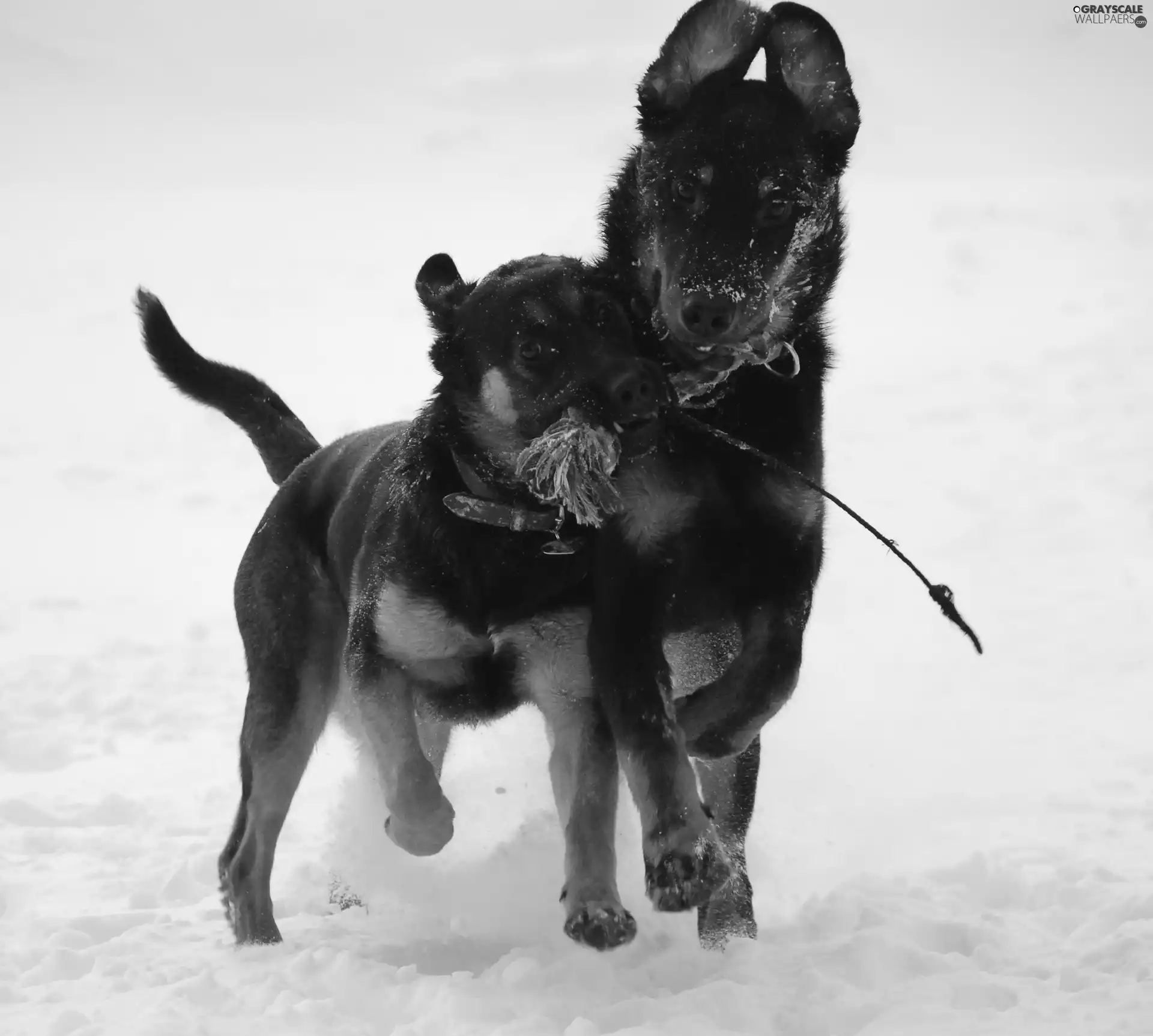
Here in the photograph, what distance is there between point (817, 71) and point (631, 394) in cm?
123

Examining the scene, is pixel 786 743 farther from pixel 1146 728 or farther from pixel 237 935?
pixel 237 935

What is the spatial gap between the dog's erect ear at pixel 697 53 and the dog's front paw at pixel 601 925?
7.78 ft

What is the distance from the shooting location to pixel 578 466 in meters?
3.66

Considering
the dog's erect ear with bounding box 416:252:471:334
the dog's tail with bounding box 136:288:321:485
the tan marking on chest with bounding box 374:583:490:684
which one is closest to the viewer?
the tan marking on chest with bounding box 374:583:490:684

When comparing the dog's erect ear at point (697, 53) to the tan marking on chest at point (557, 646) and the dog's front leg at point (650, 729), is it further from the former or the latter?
the tan marking on chest at point (557, 646)

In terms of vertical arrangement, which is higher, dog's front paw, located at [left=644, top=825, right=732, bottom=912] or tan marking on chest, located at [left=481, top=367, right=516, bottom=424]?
tan marking on chest, located at [left=481, top=367, right=516, bottom=424]

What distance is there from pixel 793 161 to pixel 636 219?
50 centimetres

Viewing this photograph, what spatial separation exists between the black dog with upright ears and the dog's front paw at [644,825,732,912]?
0.10 m

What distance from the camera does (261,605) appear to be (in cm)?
485

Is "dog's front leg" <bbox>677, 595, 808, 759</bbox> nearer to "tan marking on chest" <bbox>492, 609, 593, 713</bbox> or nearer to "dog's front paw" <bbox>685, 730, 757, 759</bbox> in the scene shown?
"dog's front paw" <bbox>685, 730, 757, 759</bbox>

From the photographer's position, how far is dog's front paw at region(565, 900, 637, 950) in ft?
11.3

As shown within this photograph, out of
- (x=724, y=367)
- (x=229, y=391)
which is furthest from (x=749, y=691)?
(x=229, y=391)

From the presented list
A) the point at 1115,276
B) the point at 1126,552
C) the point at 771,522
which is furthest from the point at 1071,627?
the point at 1115,276

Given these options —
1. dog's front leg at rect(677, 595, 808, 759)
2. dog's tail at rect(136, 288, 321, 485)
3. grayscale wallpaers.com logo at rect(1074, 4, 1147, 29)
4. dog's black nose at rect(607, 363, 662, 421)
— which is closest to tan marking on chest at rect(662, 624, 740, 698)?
dog's front leg at rect(677, 595, 808, 759)
